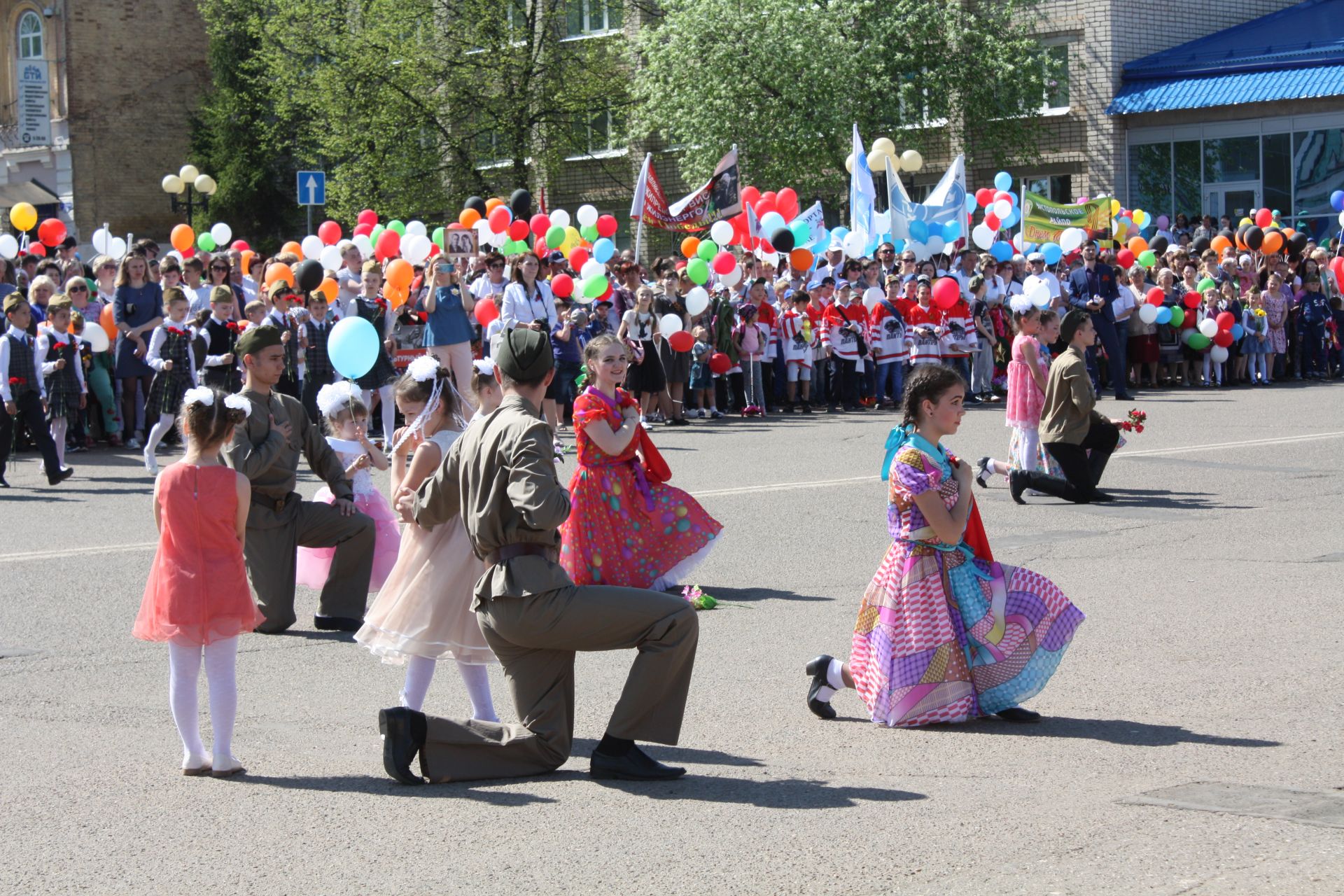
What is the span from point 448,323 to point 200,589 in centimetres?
1161

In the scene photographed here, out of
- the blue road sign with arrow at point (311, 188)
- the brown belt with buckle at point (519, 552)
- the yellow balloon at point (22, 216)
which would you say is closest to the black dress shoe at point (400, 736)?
the brown belt with buckle at point (519, 552)

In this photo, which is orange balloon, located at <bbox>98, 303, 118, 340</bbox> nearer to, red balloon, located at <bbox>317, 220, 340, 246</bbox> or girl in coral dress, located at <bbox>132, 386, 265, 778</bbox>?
red balloon, located at <bbox>317, 220, 340, 246</bbox>

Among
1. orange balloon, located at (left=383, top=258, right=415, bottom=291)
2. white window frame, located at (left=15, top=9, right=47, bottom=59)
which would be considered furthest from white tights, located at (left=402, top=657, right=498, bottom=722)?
white window frame, located at (left=15, top=9, right=47, bottom=59)

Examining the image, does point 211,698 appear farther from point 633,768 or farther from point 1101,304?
point 1101,304

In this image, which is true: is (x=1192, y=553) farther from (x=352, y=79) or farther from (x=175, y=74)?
(x=175, y=74)

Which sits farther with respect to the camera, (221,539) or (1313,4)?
(1313,4)

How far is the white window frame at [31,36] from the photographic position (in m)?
47.4

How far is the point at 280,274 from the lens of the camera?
18.7m

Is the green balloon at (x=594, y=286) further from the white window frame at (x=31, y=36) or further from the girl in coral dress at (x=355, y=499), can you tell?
the white window frame at (x=31, y=36)

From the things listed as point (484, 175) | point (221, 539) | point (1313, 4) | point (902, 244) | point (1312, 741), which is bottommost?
point (1312, 741)

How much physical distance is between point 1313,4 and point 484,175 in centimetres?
1996

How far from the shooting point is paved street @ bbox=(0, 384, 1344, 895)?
189 inches

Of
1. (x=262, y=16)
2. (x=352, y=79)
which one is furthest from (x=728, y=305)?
(x=262, y=16)

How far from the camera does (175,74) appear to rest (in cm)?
4881
